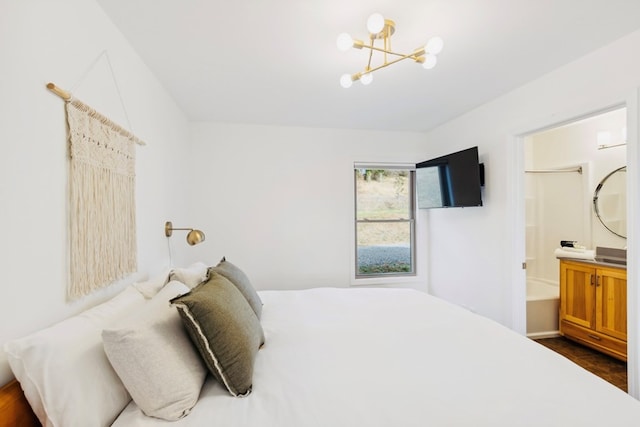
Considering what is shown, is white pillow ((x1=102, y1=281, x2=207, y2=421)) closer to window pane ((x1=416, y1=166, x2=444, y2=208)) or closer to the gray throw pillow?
the gray throw pillow

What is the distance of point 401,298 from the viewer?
2.31 meters

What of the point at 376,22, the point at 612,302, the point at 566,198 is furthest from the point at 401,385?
the point at 566,198

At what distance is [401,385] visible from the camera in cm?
116

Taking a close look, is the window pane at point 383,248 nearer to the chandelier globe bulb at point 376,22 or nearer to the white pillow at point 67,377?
the chandelier globe bulb at point 376,22

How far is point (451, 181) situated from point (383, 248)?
123 cm

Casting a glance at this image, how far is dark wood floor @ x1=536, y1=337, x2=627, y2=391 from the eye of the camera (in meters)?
2.49

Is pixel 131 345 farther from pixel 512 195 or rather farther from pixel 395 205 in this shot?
pixel 395 205

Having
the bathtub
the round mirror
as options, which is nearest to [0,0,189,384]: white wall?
the bathtub

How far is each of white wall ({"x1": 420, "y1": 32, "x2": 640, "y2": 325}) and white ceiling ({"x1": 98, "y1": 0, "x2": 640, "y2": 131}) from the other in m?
0.10

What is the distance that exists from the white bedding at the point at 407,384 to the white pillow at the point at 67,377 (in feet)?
0.27

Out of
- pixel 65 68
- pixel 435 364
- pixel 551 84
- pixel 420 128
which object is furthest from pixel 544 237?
pixel 65 68

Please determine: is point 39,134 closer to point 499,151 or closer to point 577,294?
point 499,151

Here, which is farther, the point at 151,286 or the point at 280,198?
the point at 280,198

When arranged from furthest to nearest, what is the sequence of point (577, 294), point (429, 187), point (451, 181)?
point (429, 187), point (451, 181), point (577, 294)
